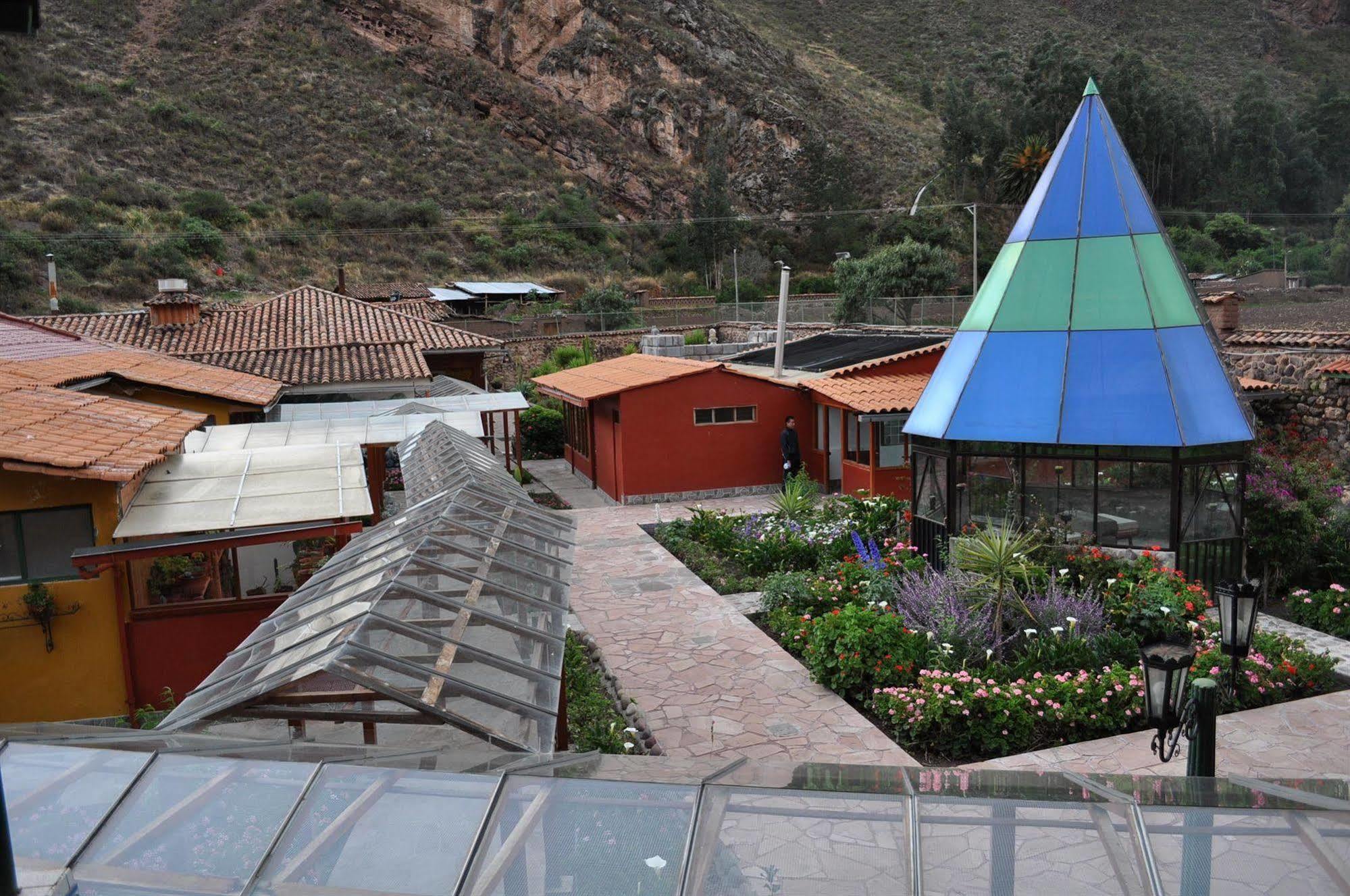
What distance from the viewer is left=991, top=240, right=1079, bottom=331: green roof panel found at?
39.2 ft

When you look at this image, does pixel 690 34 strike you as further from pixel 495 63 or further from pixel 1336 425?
pixel 1336 425

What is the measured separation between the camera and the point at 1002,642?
371 inches

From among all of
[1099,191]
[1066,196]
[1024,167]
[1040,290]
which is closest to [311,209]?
[1024,167]

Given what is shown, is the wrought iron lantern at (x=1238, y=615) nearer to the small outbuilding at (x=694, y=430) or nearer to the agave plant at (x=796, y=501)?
the agave plant at (x=796, y=501)

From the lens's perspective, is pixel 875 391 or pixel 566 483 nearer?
pixel 875 391

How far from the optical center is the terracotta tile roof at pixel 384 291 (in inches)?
1710

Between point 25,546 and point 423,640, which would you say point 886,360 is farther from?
point 423,640

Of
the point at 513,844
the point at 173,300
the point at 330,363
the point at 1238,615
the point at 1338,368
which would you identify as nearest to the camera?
the point at 513,844

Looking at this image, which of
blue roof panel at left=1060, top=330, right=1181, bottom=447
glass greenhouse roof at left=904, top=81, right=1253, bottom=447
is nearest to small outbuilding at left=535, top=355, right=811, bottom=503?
→ glass greenhouse roof at left=904, top=81, right=1253, bottom=447

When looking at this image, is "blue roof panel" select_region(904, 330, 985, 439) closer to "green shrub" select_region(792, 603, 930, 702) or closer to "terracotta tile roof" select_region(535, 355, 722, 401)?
"green shrub" select_region(792, 603, 930, 702)

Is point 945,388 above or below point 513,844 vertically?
above

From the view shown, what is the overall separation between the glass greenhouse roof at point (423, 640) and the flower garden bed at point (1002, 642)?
3592 millimetres

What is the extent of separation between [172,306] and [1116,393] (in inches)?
873

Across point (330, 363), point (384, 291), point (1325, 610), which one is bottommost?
point (1325, 610)
